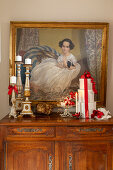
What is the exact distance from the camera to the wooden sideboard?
2105mm

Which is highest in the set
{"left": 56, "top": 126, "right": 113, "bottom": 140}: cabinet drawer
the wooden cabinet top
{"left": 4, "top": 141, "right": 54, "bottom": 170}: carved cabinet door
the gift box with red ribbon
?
the gift box with red ribbon

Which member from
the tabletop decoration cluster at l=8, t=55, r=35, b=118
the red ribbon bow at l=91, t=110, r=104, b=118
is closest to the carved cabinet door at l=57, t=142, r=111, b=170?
the red ribbon bow at l=91, t=110, r=104, b=118

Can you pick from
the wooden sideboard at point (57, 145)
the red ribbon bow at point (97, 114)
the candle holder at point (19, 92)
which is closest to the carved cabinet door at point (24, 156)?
the wooden sideboard at point (57, 145)

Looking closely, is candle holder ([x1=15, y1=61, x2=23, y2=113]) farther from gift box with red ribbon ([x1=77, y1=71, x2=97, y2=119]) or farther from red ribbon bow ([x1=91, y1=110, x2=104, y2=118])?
red ribbon bow ([x1=91, y1=110, x2=104, y2=118])

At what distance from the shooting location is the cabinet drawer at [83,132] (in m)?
2.12

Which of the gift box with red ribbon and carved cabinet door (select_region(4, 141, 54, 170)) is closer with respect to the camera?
carved cabinet door (select_region(4, 141, 54, 170))

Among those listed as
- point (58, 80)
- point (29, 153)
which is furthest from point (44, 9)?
point (29, 153)

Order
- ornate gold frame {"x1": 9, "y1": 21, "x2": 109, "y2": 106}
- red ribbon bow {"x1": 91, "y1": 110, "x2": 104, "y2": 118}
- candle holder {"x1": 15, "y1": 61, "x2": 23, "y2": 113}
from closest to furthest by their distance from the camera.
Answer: red ribbon bow {"x1": 91, "y1": 110, "x2": 104, "y2": 118} < candle holder {"x1": 15, "y1": 61, "x2": 23, "y2": 113} < ornate gold frame {"x1": 9, "y1": 21, "x2": 109, "y2": 106}

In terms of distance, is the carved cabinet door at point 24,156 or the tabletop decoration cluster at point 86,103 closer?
the carved cabinet door at point 24,156

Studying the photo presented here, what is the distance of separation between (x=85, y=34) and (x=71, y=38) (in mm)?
191

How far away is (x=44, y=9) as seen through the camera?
2689 mm

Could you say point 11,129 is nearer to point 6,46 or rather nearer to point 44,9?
point 6,46

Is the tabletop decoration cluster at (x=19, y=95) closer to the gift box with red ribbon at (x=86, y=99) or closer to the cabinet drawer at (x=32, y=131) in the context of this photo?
the cabinet drawer at (x=32, y=131)

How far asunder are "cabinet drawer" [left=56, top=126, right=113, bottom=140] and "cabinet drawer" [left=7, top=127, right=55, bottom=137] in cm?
8
